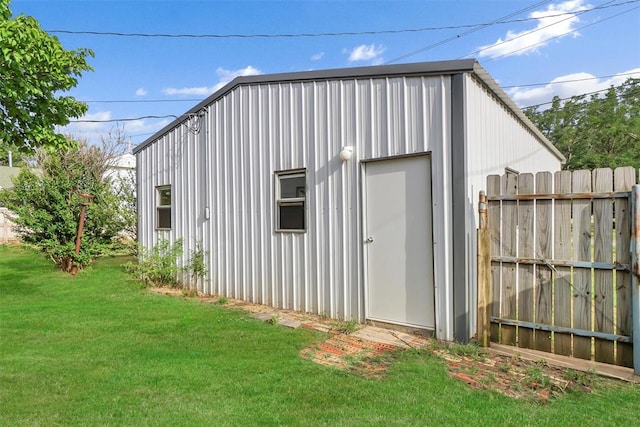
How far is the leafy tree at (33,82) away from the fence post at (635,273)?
241 inches

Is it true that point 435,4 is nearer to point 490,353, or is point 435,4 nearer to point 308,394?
point 490,353

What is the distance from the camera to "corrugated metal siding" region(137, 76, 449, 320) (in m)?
4.58

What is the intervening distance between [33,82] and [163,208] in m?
3.80

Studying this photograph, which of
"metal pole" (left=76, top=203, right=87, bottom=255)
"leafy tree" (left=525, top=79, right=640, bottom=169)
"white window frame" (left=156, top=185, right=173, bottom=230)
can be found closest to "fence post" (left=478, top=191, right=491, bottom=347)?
"white window frame" (left=156, top=185, right=173, bottom=230)

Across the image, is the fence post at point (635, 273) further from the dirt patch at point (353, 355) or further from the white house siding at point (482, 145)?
the dirt patch at point (353, 355)

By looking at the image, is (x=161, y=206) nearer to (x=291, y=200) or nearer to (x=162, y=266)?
(x=162, y=266)

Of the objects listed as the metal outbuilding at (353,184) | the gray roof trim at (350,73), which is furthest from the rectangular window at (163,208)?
the gray roof trim at (350,73)

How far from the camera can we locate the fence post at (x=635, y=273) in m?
3.07

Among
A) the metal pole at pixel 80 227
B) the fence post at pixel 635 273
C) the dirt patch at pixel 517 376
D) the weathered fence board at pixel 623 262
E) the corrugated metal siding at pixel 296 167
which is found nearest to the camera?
the dirt patch at pixel 517 376

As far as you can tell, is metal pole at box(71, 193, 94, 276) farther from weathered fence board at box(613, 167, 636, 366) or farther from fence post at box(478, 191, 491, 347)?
weathered fence board at box(613, 167, 636, 366)

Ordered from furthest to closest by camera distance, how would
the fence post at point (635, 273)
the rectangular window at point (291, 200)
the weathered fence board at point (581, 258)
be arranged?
the rectangular window at point (291, 200), the weathered fence board at point (581, 258), the fence post at point (635, 273)

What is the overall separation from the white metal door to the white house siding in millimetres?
435

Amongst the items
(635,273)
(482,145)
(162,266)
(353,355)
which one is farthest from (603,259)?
(162,266)

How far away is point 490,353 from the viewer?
372 cm
